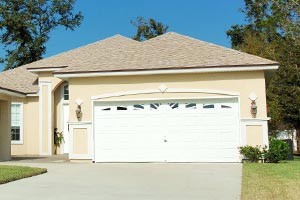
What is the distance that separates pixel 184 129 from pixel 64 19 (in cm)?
2796

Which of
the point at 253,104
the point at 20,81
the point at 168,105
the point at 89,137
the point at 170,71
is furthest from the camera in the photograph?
the point at 20,81

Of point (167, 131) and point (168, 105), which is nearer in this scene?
point (167, 131)

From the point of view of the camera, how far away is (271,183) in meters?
10.2

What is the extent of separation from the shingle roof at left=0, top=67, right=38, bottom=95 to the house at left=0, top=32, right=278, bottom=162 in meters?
5.42

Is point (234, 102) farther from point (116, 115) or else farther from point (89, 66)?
point (89, 66)

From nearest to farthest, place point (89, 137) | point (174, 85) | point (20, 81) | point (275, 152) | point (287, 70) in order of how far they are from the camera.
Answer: point (275, 152), point (174, 85), point (89, 137), point (287, 70), point (20, 81)

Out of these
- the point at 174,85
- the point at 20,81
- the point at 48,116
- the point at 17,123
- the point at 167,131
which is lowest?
the point at 167,131

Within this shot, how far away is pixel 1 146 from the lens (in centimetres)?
1914

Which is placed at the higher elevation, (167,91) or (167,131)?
(167,91)

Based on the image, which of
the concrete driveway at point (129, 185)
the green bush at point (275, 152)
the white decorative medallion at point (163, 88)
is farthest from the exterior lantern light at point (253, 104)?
the concrete driveway at point (129, 185)

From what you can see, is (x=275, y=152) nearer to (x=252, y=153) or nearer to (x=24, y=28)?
(x=252, y=153)

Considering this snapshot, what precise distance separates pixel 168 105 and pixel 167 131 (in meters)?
1.03

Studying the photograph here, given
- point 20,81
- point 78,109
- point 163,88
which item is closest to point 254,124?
point 163,88

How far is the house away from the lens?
16.7 metres
